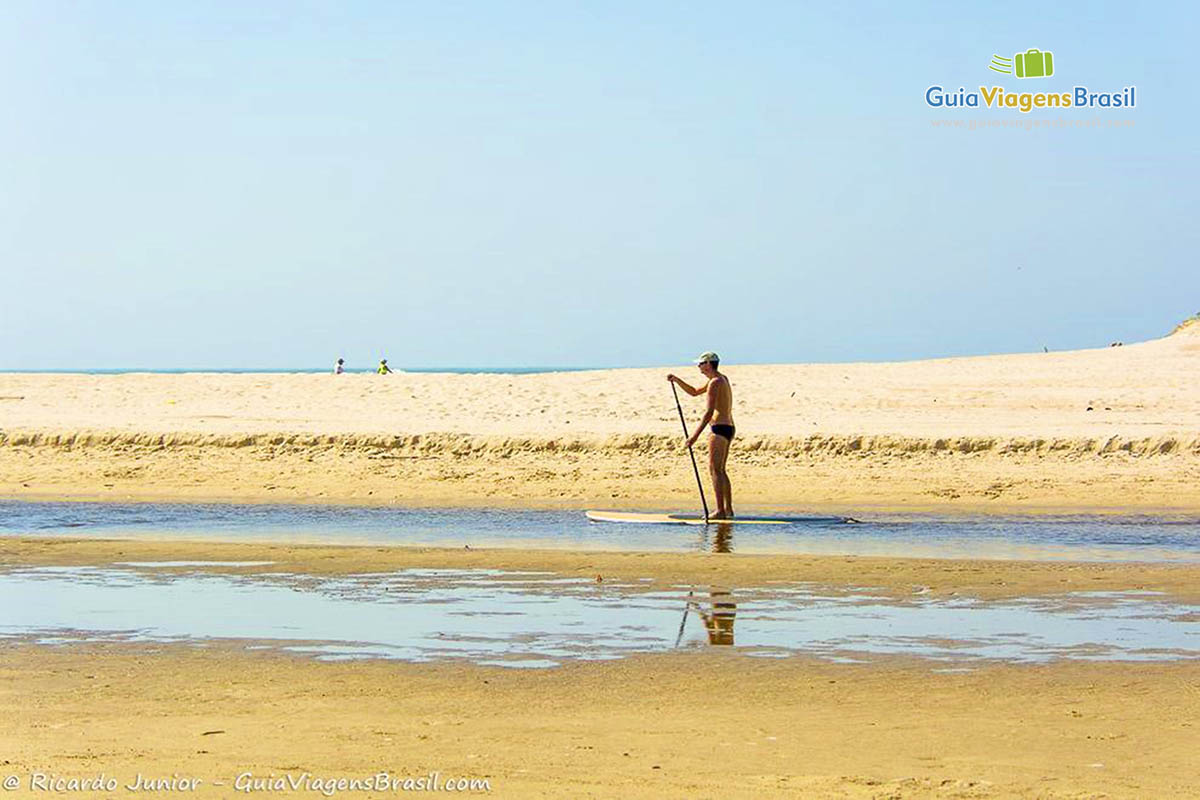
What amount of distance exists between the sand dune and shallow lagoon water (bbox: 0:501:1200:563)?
1.82m

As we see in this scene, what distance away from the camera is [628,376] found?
34.1m

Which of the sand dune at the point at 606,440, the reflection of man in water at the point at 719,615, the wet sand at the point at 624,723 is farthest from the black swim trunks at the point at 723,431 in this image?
the wet sand at the point at 624,723

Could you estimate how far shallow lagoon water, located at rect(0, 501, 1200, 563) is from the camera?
14383 mm

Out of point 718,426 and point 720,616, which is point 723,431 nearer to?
point 718,426

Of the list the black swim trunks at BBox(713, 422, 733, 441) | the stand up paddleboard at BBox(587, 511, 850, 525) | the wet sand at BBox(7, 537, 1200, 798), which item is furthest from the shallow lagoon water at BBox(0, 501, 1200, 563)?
the wet sand at BBox(7, 537, 1200, 798)

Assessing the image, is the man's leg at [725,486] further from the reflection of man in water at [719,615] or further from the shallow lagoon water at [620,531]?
the reflection of man in water at [719,615]

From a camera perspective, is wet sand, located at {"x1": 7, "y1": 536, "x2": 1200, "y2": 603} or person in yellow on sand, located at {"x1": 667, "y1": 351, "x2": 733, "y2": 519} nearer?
wet sand, located at {"x1": 7, "y1": 536, "x2": 1200, "y2": 603}

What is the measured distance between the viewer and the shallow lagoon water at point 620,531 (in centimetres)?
1438

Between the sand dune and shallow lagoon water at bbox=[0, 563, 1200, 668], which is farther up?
the sand dune

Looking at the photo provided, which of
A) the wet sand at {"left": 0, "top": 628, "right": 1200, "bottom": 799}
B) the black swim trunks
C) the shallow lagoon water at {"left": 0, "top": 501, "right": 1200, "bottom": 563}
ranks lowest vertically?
the wet sand at {"left": 0, "top": 628, "right": 1200, "bottom": 799}

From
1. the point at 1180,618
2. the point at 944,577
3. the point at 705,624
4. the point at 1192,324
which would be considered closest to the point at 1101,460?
the point at 944,577

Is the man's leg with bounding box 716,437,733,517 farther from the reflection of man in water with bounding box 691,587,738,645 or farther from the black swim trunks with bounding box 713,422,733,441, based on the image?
the reflection of man in water with bounding box 691,587,738,645

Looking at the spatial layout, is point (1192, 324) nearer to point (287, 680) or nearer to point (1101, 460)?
point (1101, 460)

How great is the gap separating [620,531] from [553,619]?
221 inches
